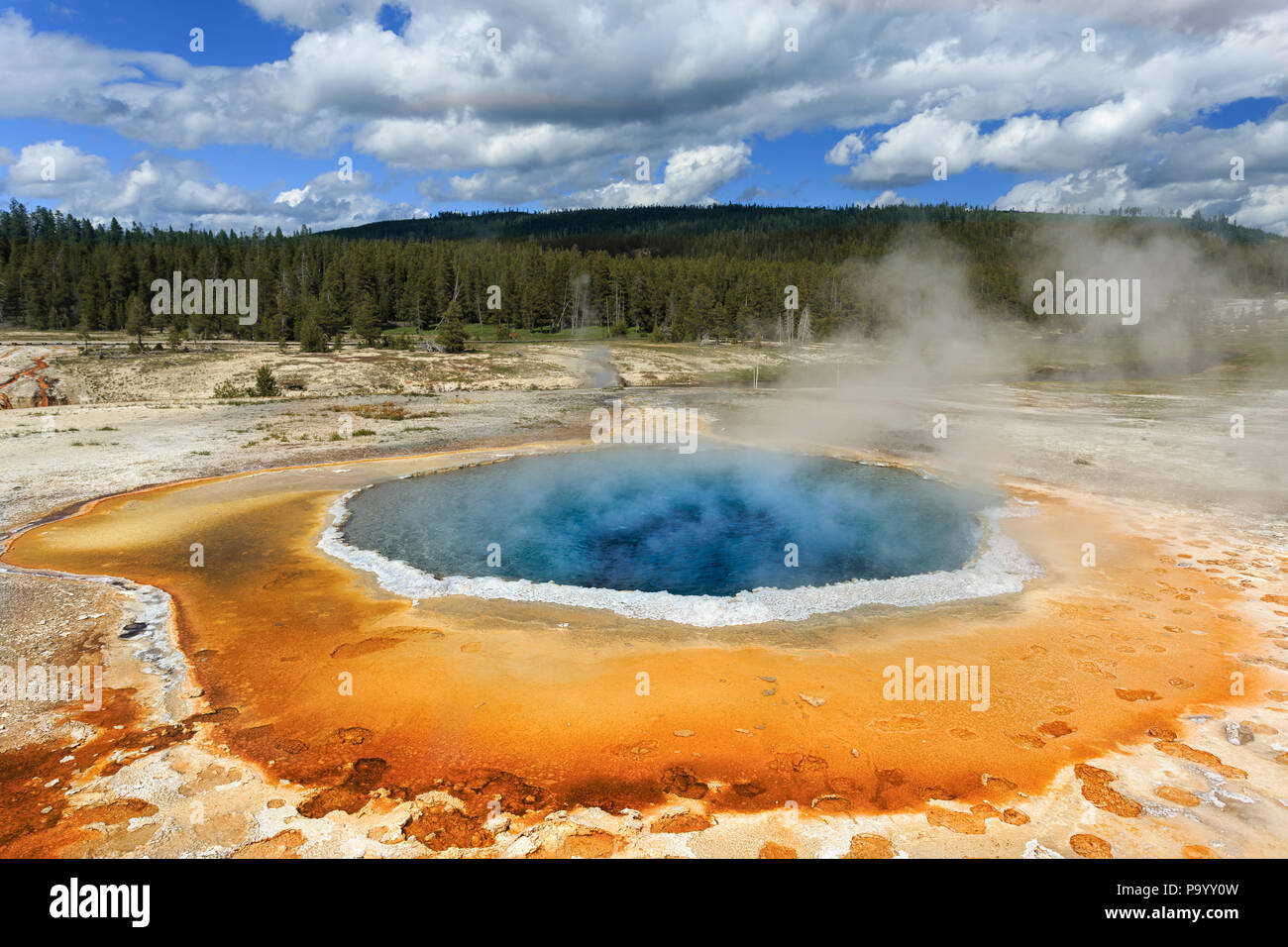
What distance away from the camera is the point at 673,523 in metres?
13.3

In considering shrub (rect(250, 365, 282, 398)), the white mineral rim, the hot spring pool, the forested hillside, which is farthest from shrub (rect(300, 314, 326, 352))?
the white mineral rim

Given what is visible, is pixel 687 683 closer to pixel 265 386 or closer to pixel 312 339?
pixel 265 386

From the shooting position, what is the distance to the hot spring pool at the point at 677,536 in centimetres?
958

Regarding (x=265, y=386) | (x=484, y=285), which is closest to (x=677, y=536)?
(x=265, y=386)

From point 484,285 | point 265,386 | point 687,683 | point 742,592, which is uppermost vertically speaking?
point 484,285

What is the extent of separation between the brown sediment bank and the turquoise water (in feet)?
4.95

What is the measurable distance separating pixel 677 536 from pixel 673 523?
0.82 m

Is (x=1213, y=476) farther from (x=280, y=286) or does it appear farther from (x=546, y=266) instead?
(x=280, y=286)

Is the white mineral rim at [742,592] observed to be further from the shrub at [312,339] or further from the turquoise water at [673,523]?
the shrub at [312,339]

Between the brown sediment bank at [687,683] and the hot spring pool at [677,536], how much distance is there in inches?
24.8
